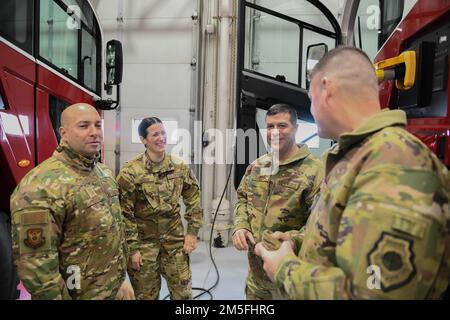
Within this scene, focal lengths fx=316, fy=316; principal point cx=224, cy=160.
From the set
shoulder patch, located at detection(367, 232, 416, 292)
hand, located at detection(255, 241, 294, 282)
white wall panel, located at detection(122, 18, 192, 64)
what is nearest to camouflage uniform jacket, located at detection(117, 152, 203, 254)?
hand, located at detection(255, 241, 294, 282)

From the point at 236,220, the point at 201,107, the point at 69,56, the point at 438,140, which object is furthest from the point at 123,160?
the point at 438,140

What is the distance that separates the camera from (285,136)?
1903 mm

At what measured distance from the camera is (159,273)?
236 centimetres

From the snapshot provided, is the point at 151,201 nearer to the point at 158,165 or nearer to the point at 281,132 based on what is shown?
the point at 158,165

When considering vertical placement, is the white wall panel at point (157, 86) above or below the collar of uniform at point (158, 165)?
above

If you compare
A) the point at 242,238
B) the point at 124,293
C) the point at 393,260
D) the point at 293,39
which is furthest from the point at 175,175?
the point at 393,260

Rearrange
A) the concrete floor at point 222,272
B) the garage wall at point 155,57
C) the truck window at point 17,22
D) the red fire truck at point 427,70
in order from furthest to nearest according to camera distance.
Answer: the garage wall at point 155,57
the concrete floor at point 222,272
the truck window at point 17,22
the red fire truck at point 427,70

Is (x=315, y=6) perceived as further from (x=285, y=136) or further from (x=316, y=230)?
(x=316, y=230)

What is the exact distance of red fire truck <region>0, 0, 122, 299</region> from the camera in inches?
68.1

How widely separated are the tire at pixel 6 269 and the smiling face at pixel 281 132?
1589mm

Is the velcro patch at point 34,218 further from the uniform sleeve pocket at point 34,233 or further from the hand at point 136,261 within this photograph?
the hand at point 136,261

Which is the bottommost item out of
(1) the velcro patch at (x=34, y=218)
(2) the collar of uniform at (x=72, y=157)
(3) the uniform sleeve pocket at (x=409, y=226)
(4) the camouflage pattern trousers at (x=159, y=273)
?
(4) the camouflage pattern trousers at (x=159, y=273)

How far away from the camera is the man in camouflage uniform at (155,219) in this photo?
226 centimetres

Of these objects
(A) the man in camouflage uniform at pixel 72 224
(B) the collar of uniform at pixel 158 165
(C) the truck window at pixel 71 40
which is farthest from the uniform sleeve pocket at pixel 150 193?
(C) the truck window at pixel 71 40
